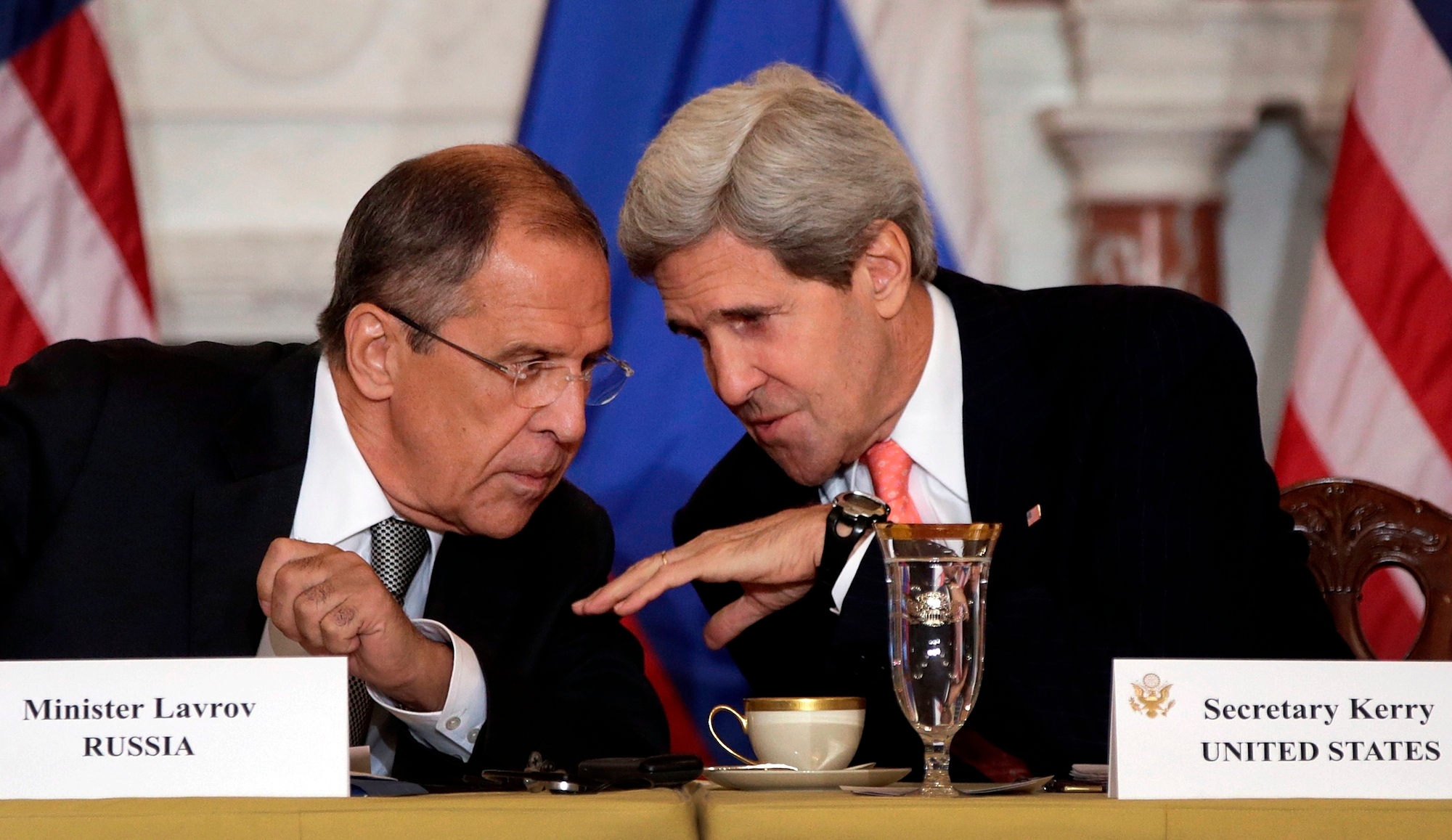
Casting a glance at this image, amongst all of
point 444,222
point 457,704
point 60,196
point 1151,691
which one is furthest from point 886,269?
point 60,196

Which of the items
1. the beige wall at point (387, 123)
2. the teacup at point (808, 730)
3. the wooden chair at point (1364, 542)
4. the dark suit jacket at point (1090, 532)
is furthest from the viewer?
the beige wall at point (387, 123)

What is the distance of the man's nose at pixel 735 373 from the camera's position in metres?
1.90

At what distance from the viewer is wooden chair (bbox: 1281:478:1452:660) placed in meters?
2.03

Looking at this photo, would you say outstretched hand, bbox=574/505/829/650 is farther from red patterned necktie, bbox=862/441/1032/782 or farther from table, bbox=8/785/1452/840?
table, bbox=8/785/1452/840

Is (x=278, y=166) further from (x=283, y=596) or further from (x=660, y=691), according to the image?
(x=283, y=596)

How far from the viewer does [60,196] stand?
9.29 ft

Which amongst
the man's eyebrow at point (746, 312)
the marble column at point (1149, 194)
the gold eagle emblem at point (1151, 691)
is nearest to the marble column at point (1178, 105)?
the marble column at point (1149, 194)

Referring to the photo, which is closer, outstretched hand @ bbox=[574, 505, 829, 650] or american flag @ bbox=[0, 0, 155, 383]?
outstretched hand @ bbox=[574, 505, 829, 650]

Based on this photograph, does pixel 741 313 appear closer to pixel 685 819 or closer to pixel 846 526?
pixel 846 526

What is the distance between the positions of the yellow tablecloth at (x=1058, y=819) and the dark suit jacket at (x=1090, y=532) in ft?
1.69

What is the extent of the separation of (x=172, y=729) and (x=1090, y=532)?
44.9 inches

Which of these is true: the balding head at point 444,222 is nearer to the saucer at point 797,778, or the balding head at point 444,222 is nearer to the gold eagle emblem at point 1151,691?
the saucer at point 797,778

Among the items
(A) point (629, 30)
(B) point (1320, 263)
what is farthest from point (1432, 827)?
(A) point (629, 30)

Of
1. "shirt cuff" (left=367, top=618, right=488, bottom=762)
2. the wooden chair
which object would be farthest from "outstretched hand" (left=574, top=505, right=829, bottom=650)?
the wooden chair
